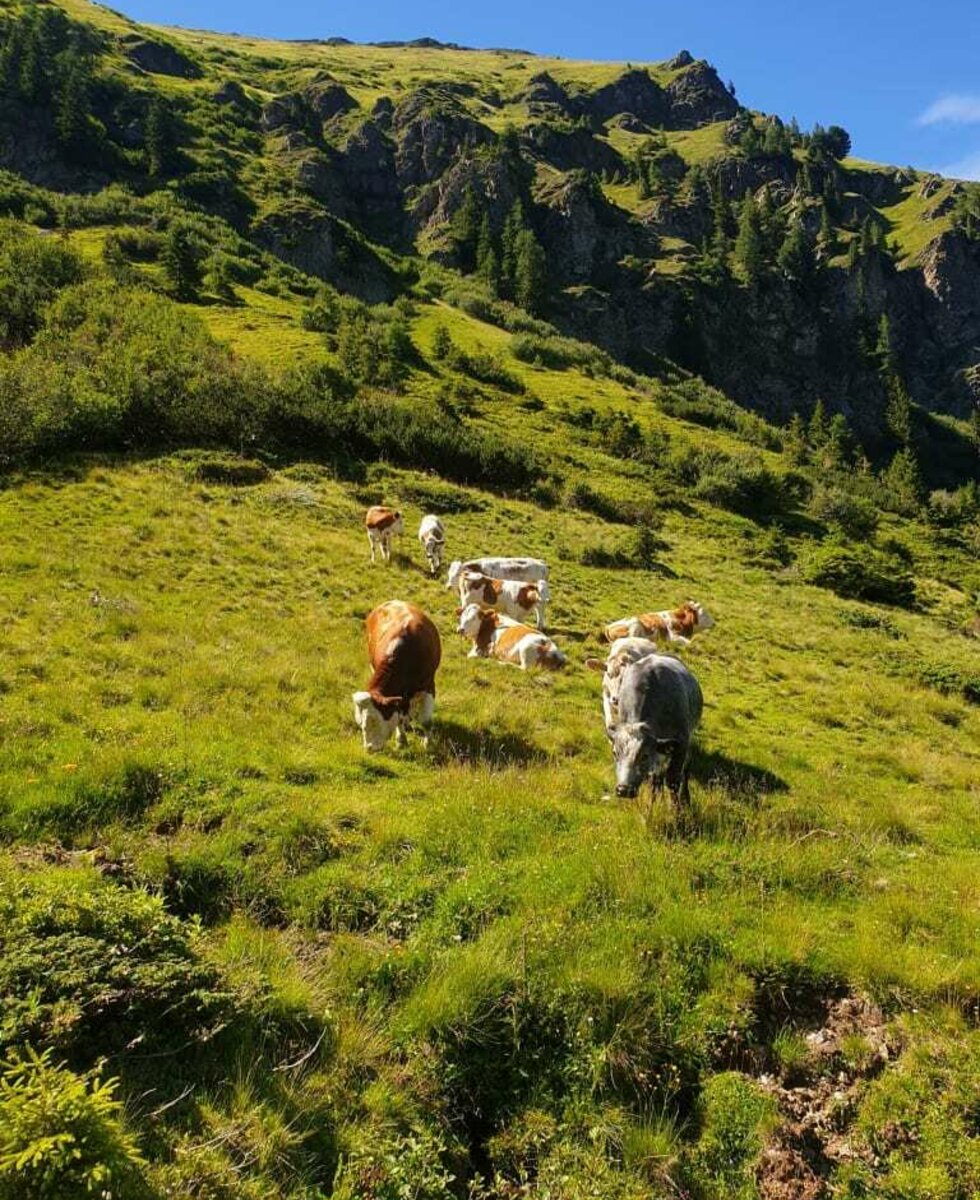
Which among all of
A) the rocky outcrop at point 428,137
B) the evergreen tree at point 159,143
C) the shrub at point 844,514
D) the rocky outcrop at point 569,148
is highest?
the rocky outcrop at point 569,148

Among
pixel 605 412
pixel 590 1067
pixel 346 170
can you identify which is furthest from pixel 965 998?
pixel 346 170

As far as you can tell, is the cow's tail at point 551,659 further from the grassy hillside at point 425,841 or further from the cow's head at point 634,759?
the cow's head at point 634,759

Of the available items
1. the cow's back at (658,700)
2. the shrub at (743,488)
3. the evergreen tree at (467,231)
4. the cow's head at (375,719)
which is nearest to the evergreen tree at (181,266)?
the shrub at (743,488)

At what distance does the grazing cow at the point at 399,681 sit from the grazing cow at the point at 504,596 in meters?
7.43

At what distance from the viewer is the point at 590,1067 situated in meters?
4.95

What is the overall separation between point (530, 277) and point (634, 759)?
10693 centimetres

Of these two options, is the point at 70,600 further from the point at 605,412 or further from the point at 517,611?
the point at 605,412

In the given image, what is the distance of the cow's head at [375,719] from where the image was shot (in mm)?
10039

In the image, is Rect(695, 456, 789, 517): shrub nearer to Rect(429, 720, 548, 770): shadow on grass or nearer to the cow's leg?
Rect(429, 720, 548, 770): shadow on grass

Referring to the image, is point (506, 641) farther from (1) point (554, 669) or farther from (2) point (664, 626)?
(2) point (664, 626)

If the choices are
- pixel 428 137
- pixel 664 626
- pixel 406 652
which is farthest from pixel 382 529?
pixel 428 137

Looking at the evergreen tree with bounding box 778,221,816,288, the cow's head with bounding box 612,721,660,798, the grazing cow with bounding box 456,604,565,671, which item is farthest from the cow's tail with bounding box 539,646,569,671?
the evergreen tree with bounding box 778,221,816,288

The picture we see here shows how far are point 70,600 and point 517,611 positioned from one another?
10.9 m

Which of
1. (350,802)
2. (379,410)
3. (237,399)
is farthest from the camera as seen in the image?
(379,410)
